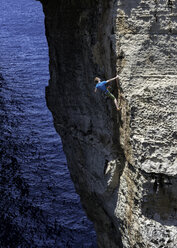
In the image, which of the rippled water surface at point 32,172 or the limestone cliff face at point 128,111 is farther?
the rippled water surface at point 32,172

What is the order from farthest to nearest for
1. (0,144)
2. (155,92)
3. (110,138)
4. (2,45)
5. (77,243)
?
1. (2,45)
2. (0,144)
3. (77,243)
4. (110,138)
5. (155,92)

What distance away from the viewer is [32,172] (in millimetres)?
19859

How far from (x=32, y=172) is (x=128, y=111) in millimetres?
12944

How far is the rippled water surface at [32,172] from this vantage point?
1622 cm

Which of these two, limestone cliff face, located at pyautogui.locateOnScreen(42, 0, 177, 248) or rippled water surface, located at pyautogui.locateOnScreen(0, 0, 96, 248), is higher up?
limestone cliff face, located at pyautogui.locateOnScreen(42, 0, 177, 248)

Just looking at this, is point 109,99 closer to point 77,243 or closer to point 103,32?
point 103,32

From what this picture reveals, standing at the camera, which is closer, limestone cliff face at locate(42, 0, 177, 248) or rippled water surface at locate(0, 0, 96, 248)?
limestone cliff face at locate(42, 0, 177, 248)

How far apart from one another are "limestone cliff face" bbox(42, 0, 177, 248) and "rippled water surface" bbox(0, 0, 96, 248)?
19.6 ft

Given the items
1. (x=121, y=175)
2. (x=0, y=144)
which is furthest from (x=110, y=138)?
(x=0, y=144)

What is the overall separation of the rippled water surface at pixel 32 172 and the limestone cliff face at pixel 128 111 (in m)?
5.98

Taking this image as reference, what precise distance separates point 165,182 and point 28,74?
23517mm

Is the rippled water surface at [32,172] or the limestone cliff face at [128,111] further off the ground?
the limestone cliff face at [128,111]

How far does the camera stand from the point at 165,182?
748 cm

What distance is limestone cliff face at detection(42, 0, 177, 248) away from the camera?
24.0ft
